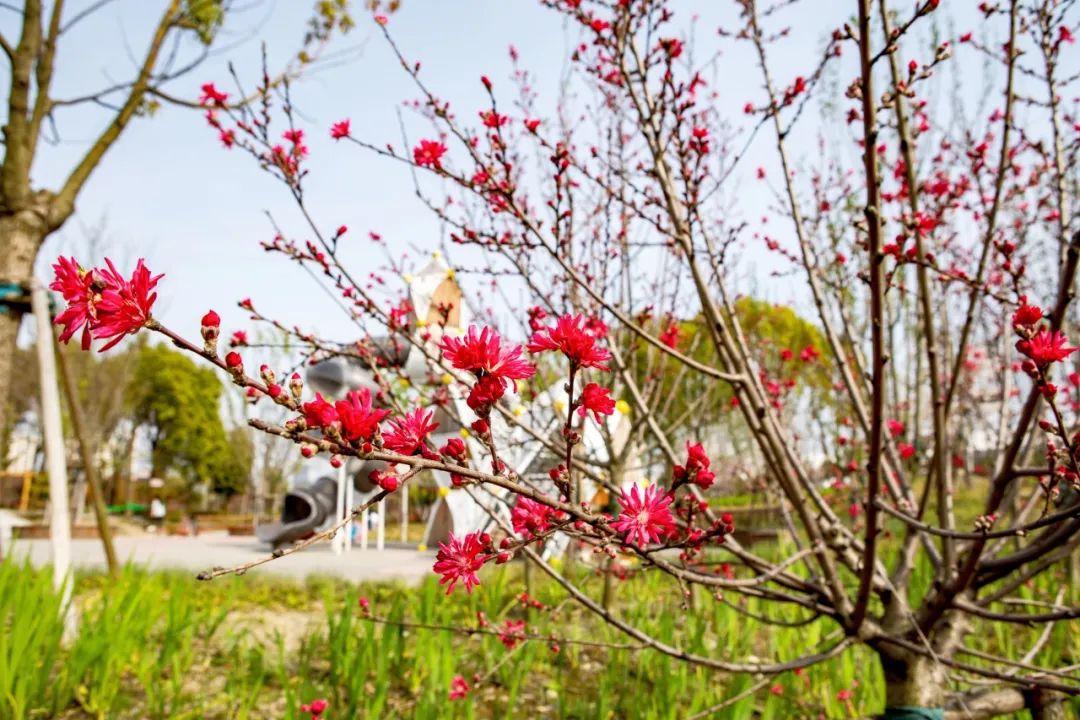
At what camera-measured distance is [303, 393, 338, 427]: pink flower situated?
0.69 meters

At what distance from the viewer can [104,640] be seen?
2.84 meters

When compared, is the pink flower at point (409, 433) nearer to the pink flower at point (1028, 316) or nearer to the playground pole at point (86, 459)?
the pink flower at point (1028, 316)

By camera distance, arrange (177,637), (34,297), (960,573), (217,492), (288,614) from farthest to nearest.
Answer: (217,492) → (288,614) → (34,297) → (177,637) → (960,573)

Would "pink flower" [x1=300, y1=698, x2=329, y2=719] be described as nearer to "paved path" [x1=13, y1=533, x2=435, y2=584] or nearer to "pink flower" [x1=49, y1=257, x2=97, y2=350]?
"pink flower" [x1=49, y1=257, x2=97, y2=350]

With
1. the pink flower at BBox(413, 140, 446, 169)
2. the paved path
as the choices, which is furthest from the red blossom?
the paved path

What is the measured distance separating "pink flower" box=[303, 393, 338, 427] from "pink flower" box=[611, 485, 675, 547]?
37 centimetres

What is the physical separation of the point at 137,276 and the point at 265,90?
5.66ft

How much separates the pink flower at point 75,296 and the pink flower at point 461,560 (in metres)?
0.45

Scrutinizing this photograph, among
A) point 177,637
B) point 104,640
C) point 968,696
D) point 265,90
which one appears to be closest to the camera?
point 968,696

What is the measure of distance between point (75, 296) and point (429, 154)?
135 centimetres

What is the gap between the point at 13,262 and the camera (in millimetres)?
4055

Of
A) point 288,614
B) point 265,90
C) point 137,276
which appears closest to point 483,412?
point 137,276

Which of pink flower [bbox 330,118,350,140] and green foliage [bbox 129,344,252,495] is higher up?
green foliage [bbox 129,344,252,495]

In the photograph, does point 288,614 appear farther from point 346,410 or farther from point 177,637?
point 346,410
